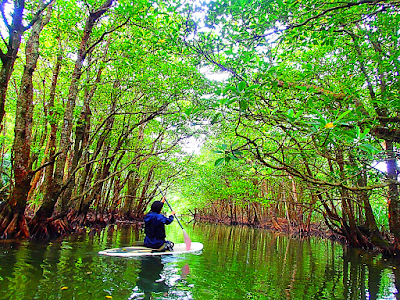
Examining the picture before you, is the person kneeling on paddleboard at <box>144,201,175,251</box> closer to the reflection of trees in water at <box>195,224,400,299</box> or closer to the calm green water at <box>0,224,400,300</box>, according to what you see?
the calm green water at <box>0,224,400,300</box>

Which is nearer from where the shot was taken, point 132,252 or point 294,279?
point 294,279

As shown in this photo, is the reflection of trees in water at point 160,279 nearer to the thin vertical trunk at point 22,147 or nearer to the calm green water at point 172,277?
the calm green water at point 172,277

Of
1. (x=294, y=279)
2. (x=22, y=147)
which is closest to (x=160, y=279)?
(x=294, y=279)

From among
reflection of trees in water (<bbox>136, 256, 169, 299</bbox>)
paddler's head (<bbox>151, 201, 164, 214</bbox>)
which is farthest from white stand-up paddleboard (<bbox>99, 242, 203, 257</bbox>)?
paddler's head (<bbox>151, 201, 164, 214</bbox>)

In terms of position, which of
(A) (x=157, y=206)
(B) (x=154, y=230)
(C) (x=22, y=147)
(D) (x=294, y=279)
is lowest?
(D) (x=294, y=279)

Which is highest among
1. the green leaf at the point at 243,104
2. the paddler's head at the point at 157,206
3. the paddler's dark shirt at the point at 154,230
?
the green leaf at the point at 243,104

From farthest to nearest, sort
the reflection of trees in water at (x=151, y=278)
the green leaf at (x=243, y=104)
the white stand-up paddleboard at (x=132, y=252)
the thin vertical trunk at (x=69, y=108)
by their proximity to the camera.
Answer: the thin vertical trunk at (x=69, y=108), the white stand-up paddleboard at (x=132, y=252), the reflection of trees in water at (x=151, y=278), the green leaf at (x=243, y=104)

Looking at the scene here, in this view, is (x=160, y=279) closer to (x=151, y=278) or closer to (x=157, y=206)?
(x=151, y=278)

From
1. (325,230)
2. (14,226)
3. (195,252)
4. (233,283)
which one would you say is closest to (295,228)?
(325,230)

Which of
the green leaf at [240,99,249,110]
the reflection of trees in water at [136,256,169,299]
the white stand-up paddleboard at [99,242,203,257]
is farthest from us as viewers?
the white stand-up paddleboard at [99,242,203,257]

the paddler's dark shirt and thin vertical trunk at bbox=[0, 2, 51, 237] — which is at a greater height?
thin vertical trunk at bbox=[0, 2, 51, 237]

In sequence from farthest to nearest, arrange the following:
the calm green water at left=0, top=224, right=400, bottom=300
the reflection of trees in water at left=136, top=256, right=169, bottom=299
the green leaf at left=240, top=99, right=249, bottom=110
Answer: the reflection of trees in water at left=136, top=256, right=169, bottom=299
the calm green water at left=0, top=224, right=400, bottom=300
the green leaf at left=240, top=99, right=249, bottom=110

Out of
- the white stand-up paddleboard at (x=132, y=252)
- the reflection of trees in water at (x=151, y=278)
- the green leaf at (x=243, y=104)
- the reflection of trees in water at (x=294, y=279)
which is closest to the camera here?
the green leaf at (x=243, y=104)

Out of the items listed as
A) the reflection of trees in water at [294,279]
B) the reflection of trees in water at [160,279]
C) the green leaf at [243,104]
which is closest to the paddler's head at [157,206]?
the reflection of trees in water at [160,279]
